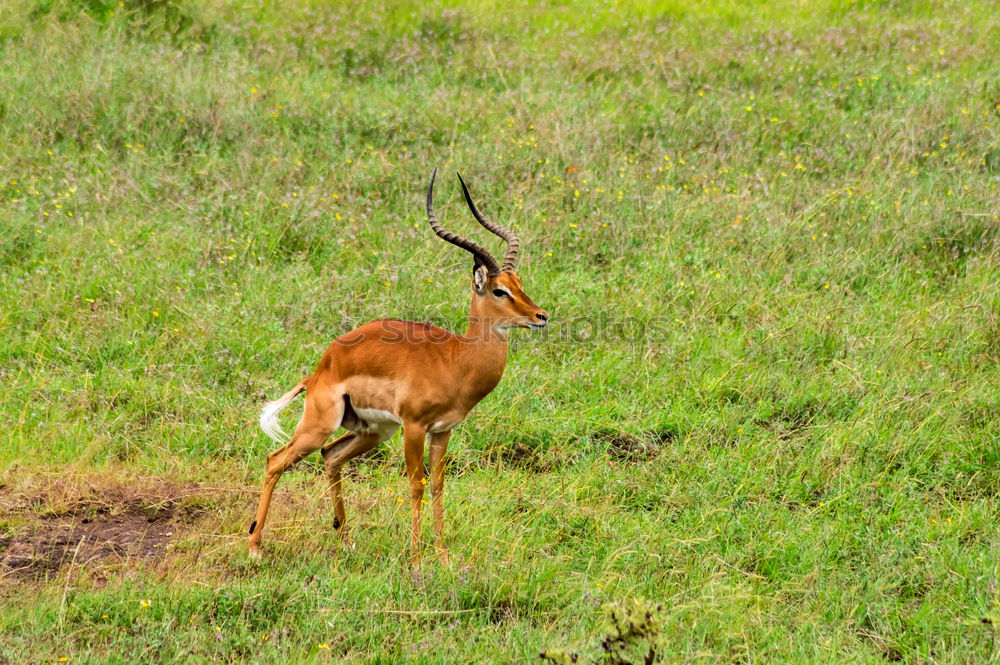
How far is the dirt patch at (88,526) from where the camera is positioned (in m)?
5.38

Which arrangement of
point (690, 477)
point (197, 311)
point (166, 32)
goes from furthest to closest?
1. point (166, 32)
2. point (197, 311)
3. point (690, 477)

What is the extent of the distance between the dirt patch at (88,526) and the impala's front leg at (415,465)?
126 cm

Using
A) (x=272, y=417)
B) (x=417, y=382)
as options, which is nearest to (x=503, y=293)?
(x=417, y=382)

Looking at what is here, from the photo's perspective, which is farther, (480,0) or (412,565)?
(480,0)

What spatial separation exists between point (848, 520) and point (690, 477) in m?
0.91

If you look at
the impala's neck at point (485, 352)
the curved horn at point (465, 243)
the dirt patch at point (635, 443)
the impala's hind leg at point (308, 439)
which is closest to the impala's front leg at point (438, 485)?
the impala's neck at point (485, 352)

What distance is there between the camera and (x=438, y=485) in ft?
18.5

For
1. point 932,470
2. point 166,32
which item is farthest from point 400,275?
point 166,32

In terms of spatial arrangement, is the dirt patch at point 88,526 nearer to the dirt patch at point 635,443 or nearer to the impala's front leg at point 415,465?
the impala's front leg at point 415,465

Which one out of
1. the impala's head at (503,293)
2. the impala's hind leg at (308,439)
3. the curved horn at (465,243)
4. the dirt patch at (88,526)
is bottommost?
the dirt patch at (88,526)

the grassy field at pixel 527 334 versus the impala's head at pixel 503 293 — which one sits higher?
the impala's head at pixel 503 293

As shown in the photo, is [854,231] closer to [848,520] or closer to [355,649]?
[848,520]

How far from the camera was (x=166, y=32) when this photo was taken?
12156mm

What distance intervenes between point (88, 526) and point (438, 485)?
1873mm
